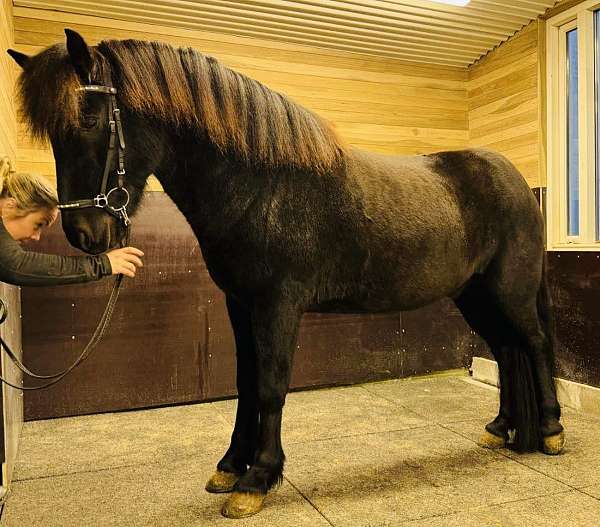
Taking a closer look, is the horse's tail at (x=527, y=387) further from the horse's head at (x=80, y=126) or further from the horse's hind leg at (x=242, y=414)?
the horse's head at (x=80, y=126)

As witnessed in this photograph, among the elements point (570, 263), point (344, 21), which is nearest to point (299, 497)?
point (570, 263)

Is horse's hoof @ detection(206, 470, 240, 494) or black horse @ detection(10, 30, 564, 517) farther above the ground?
black horse @ detection(10, 30, 564, 517)

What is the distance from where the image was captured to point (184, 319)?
11.8ft

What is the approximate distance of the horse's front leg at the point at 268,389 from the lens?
1888mm

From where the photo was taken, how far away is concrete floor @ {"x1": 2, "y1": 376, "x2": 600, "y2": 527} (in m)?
Result: 1.93

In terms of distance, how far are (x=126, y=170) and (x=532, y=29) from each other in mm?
3213

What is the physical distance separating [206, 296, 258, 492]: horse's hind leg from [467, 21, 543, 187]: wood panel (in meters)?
2.57

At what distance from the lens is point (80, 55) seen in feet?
5.18

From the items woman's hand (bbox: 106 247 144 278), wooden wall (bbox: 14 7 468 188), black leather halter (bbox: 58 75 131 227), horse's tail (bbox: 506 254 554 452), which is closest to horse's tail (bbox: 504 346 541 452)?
horse's tail (bbox: 506 254 554 452)

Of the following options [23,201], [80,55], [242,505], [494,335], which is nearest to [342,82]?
[494,335]

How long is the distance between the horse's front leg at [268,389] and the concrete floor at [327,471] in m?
0.08

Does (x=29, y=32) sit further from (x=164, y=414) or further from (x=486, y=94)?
(x=486, y=94)

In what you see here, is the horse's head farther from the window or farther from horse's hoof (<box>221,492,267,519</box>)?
the window

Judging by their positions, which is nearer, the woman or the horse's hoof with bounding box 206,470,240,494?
the woman
